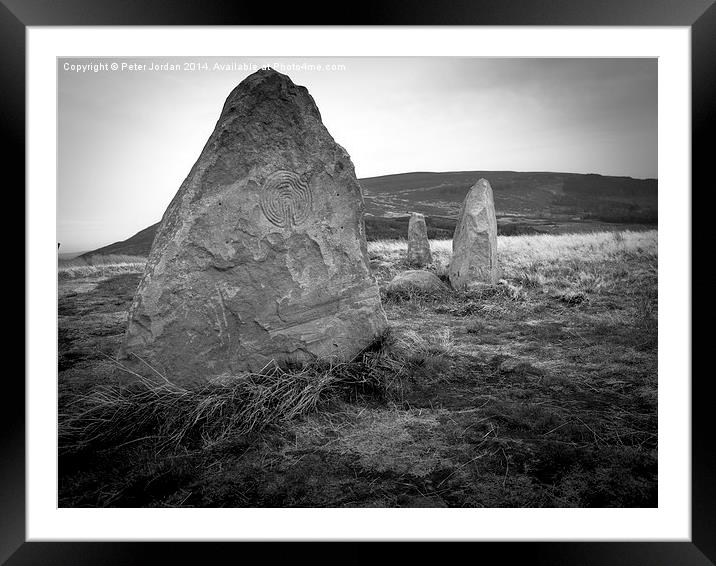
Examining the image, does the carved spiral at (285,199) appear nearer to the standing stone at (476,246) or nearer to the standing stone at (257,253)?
the standing stone at (257,253)

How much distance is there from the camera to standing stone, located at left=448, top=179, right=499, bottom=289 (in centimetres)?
786

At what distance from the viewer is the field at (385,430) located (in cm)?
295

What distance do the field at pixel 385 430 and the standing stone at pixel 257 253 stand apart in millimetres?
222

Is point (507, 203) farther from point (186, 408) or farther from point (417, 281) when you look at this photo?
point (186, 408)

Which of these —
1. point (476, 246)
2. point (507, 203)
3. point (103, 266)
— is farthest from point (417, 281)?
point (507, 203)

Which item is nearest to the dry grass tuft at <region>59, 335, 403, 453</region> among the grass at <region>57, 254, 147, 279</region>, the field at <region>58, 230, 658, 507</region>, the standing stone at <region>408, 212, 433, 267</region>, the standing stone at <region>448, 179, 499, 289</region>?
the field at <region>58, 230, 658, 507</region>

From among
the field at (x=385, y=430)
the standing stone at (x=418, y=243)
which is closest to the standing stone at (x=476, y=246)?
the field at (x=385, y=430)

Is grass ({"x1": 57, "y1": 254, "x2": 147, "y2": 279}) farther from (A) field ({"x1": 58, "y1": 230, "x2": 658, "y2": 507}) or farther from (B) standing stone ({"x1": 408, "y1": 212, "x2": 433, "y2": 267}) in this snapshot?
(B) standing stone ({"x1": 408, "y1": 212, "x2": 433, "y2": 267})

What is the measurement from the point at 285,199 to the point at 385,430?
1723mm

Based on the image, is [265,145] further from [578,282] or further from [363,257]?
[578,282]

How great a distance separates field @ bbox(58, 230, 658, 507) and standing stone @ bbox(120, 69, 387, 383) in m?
0.22
